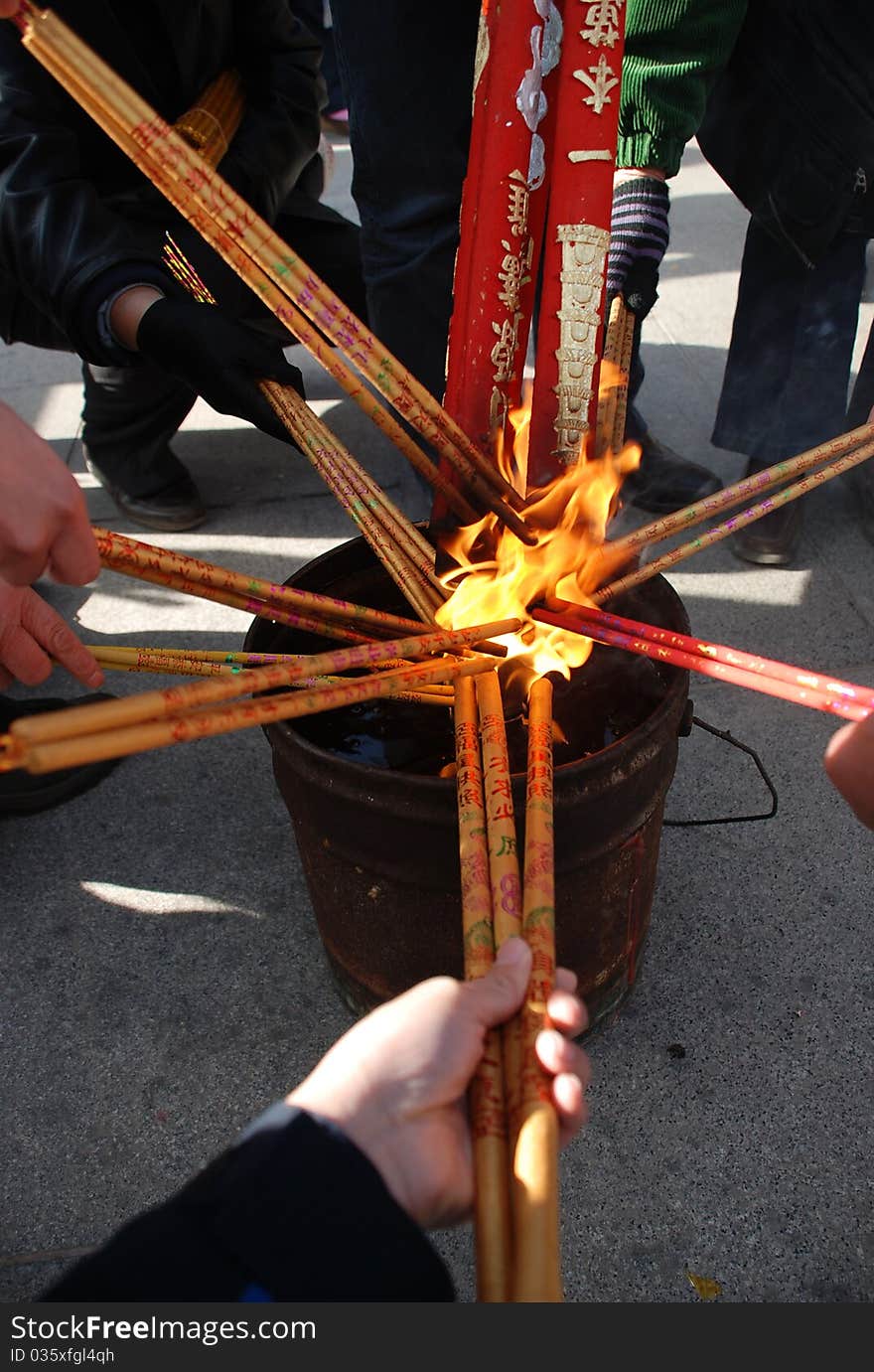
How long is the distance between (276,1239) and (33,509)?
28.6 inches

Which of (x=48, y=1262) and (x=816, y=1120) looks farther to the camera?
(x=816, y=1120)

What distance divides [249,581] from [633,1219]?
1.19m

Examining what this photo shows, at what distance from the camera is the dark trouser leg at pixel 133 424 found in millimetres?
3270

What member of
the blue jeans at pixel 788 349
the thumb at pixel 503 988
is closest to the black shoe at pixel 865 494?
the blue jeans at pixel 788 349

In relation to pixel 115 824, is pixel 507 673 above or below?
above

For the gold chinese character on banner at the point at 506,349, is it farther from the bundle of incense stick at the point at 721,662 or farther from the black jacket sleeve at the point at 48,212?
the black jacket sleeve at the point at 48,212

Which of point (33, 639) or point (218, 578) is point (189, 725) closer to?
point (218, 578)

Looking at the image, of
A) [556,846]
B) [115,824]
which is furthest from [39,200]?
[556,846]

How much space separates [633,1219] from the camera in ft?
5.22

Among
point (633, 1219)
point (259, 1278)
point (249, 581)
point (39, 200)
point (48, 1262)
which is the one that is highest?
point (39, 200)

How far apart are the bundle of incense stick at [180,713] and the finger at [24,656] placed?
1.52 ft

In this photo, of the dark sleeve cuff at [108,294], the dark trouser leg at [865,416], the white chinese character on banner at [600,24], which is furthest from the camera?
the dark trouser leg at [865,416]

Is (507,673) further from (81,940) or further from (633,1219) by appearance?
(81,940)

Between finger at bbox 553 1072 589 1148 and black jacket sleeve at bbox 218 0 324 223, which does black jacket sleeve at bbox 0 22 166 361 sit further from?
finger at bbox 553 1072 589 1148
